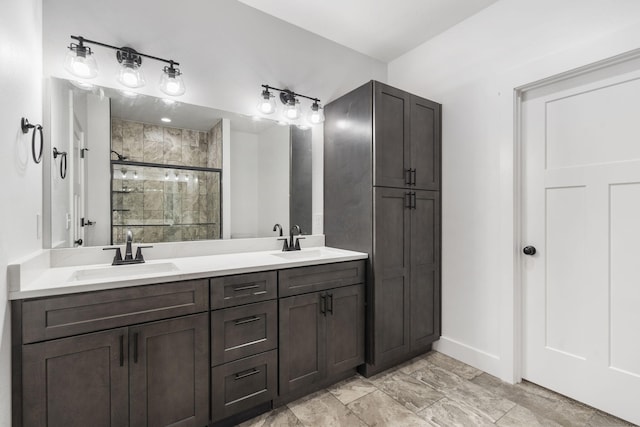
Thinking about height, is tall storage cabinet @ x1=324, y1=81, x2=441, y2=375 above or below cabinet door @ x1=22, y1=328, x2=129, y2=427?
above

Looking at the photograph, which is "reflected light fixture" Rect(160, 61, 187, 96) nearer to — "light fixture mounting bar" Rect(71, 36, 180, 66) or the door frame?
"light fixture mounting bar" Rect(71, 36, 180, 66)

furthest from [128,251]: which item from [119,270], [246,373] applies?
[246,373]

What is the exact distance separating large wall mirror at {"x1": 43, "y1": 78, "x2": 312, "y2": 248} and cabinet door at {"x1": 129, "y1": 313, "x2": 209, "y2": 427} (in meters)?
0.70

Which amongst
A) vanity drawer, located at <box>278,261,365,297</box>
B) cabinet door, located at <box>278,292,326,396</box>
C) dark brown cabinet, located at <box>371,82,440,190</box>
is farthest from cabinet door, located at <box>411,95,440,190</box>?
cabinet door, located at <box>278,292,326,396</box>

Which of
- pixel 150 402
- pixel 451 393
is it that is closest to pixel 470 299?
pixel 451 393

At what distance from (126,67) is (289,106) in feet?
3.68

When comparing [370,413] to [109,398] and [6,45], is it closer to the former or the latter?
[109,398]

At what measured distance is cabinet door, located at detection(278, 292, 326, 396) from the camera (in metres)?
1.79

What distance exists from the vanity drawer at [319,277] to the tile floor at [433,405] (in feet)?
2.32

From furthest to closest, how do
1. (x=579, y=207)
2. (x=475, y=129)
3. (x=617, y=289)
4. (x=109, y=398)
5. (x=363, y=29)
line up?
1. (x=363, y=29)
2. (x=475, y=129)
3. (x=579, y=207)
4. (x=617, y=289)
5. (x=109, y=398)

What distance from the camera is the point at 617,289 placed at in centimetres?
175

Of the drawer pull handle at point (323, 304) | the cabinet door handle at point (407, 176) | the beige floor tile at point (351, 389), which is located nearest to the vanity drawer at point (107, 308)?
the drawer pull handle at point (323, 304)

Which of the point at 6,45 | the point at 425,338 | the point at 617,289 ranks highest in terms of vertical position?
the point at 6,45

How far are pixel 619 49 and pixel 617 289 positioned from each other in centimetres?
136
